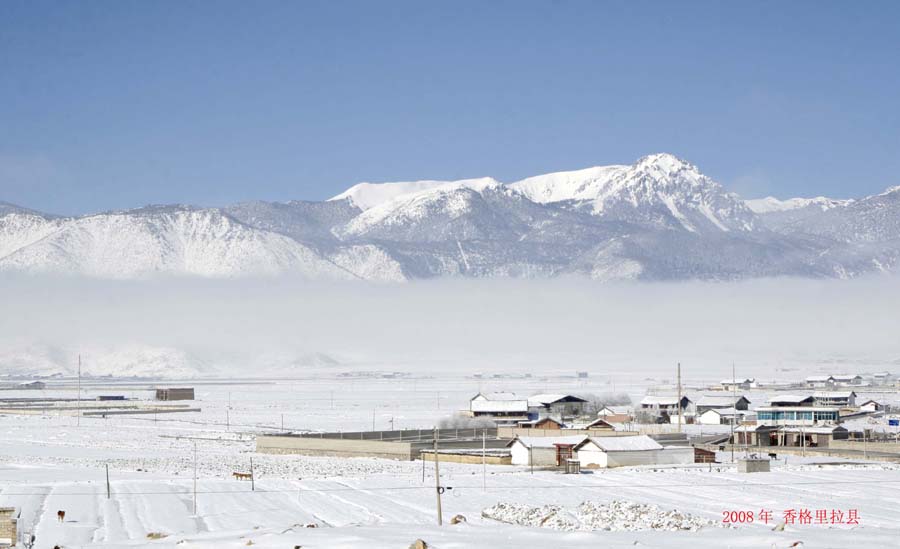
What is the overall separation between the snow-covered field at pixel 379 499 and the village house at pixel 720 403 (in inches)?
1483

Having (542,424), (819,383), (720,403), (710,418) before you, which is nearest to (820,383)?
(819,383)

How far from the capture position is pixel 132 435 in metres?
79.3

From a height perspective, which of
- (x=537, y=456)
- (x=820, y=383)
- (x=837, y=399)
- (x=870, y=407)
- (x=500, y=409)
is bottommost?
(x=870, y=407)

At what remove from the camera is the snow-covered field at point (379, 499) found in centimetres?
2592

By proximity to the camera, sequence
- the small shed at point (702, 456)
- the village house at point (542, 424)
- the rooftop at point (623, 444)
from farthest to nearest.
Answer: the village house at point (542, 424) → the small shed at point (702, 456) → the rooftop at point (623, 444)

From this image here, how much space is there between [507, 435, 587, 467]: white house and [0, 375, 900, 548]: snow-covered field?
5.62 feet

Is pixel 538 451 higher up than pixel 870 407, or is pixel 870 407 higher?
pixel 538 451

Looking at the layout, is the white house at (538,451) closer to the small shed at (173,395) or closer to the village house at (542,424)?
the village house at (542,424)

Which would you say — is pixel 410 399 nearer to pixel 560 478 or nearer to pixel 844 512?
pixel 560 478

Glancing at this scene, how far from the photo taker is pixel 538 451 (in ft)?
190

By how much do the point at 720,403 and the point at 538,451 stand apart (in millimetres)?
52831

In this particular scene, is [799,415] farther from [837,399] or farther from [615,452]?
[615,452]

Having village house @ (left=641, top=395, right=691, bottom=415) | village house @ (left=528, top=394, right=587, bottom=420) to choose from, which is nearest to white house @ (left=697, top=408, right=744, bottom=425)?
village house @ (left=641, top=395, right=691, bottom=415)

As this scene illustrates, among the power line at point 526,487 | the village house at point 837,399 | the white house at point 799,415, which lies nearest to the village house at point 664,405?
the village house at point 837,399
